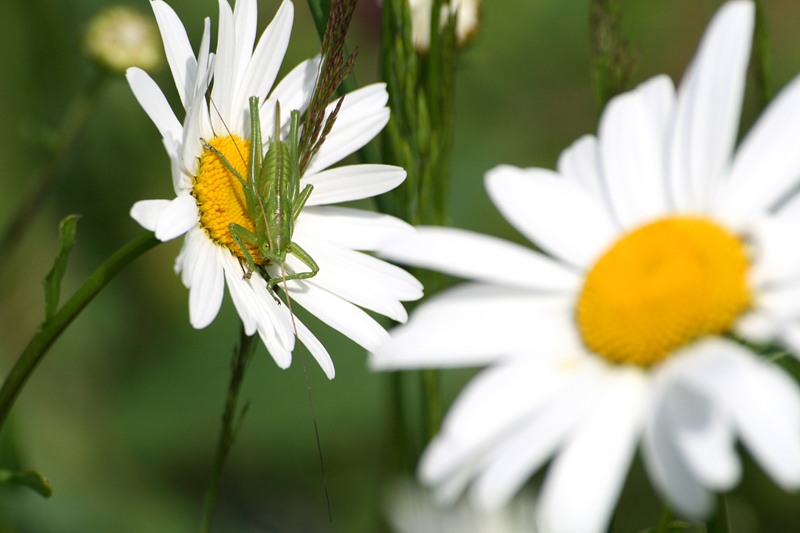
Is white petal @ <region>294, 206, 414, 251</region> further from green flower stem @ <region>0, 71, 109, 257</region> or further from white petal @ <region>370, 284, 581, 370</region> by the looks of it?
green flower stem @ <region>0, 71, 109, 257</region>

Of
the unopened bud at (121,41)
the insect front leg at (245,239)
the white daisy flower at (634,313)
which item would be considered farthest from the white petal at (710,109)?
the unopened bud at (121,41)

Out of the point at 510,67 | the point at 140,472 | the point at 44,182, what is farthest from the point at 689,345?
the point at 510,67

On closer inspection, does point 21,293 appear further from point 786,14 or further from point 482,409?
point 786,14

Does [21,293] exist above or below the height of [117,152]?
below

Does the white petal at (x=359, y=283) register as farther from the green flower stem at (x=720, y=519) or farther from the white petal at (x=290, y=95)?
the green flower stem at (x=720, y=519)

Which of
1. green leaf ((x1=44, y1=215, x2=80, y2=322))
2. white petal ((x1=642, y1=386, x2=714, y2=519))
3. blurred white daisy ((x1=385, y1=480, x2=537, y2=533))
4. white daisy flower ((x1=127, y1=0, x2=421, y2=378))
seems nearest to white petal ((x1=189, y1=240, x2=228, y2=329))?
white daisy flower ((x1=127, y1=0, x2=421, y2=378))

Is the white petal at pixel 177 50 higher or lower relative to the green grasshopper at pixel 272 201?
higher
